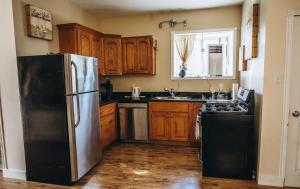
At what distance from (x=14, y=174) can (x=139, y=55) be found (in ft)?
10.1

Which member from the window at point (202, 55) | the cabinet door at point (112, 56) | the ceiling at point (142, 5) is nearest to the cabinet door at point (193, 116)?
the window at point (202, 55)

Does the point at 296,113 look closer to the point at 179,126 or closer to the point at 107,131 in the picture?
the point at 179,126

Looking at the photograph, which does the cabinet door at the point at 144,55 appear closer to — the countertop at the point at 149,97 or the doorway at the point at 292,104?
the countertop at the point at 149,97

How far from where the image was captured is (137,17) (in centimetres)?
468

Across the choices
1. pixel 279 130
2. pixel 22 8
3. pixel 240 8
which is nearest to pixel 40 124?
pixel 22 8

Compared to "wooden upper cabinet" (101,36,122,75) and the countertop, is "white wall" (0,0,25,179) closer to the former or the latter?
the countertop

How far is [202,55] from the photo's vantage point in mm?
4594

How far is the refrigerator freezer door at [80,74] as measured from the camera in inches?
99.6

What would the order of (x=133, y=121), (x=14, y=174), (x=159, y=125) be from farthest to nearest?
(x=133, y=121)
(x=159, y=125)
(x=14, y=174)

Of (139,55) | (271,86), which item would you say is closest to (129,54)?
(139,55)

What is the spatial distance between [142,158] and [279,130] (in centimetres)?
210

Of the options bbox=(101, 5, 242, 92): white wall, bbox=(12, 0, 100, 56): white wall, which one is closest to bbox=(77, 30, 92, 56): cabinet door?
bbox=(12, 0, 100, 56): white wall

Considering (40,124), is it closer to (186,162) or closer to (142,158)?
(142,158)

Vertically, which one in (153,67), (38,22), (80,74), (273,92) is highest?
(38,22)
